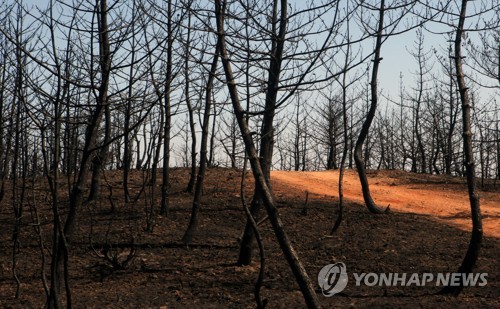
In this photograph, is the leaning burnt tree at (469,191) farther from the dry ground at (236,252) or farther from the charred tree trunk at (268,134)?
the charred tree trunk at (268,134)

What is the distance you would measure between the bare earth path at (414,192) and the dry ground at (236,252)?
98 mm

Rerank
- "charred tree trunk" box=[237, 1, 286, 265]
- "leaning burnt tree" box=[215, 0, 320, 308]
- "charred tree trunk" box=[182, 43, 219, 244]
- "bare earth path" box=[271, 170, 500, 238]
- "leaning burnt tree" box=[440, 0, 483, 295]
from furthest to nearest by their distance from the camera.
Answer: "bare earth path" box=[271, 170, 500, 238]
"charred tree trunk" box=[182, 43, 219, 244]
"leaning burnt tree" box=[440, 0, 483, 295]
"charred tree trunk" box=[237, 1, 286, 265]
"leaning burnt tree" box=[215, 0, 320, 308]

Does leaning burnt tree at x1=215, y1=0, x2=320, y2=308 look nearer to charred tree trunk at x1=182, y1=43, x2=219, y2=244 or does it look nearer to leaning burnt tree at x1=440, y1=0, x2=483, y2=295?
leaning burnt tree at x1=440, y1=0, x2=483, y2=295

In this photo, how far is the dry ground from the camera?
7.07 m

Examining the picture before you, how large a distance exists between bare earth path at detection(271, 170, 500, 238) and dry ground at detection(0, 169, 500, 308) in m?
0.10

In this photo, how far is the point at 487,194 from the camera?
18.3 metres

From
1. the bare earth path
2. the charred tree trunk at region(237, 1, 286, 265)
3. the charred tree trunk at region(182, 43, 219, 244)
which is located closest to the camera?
the charred tree trunk at region(237, 1, 286, 265)

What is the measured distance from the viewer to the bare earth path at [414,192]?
13.9m

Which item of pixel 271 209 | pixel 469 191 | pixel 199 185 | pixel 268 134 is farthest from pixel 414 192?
pixel 271 209

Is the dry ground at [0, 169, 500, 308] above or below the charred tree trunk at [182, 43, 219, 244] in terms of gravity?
below

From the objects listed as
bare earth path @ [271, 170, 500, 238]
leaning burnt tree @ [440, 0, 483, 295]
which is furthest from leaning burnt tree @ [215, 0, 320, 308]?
bare earth path @ [271, 170, 500, 238]

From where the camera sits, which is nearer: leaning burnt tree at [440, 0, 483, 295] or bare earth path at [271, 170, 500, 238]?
leaning burnt tree at [440, 0, 483, 295]

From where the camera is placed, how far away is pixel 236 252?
9.61 meters

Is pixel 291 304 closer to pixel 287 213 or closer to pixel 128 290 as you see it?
pixel 128 290
